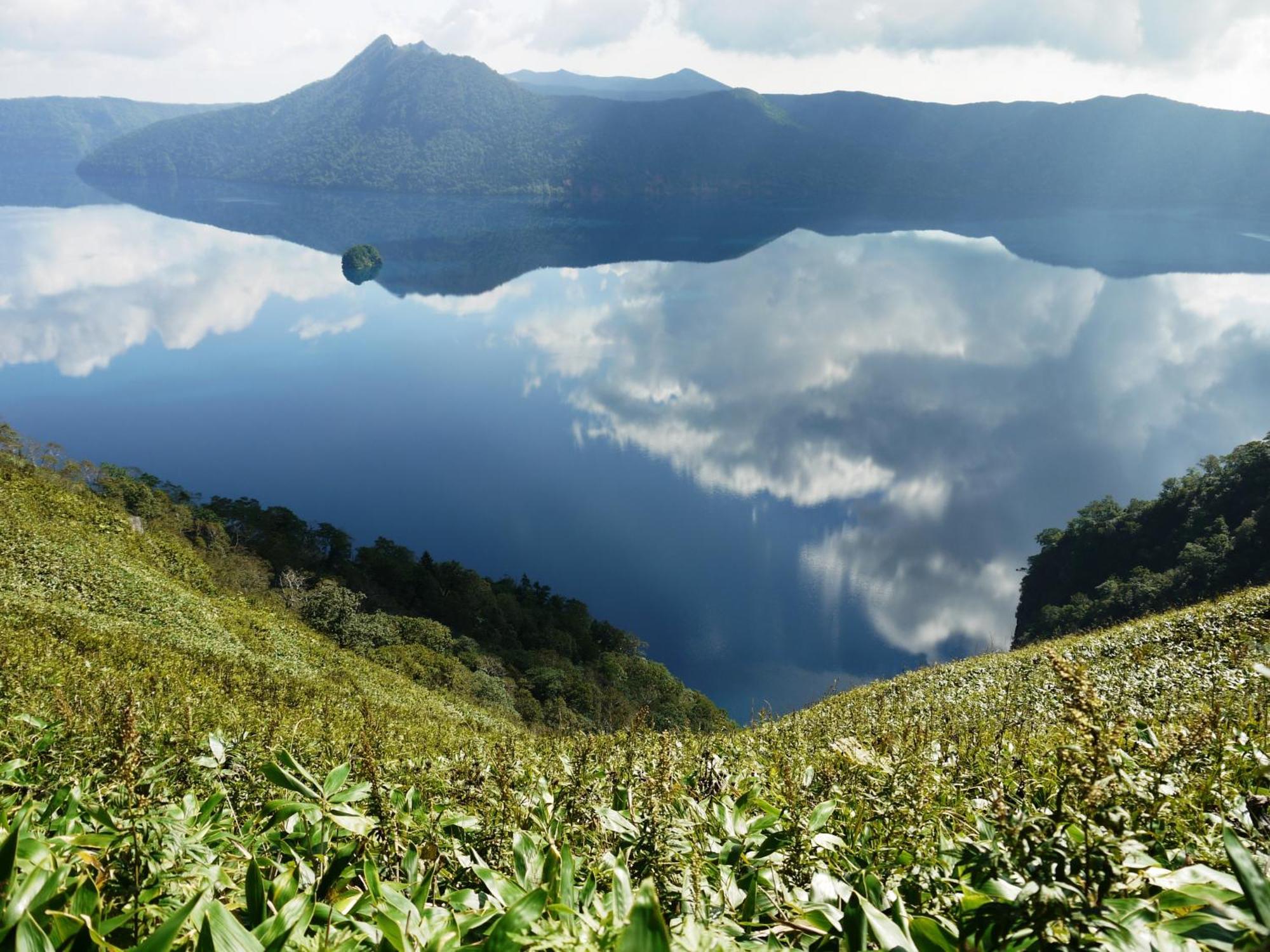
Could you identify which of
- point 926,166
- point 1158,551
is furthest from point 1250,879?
point 926,166

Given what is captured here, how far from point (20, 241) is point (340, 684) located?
16322cm

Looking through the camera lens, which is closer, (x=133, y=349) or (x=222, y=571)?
(x=222, y=571)

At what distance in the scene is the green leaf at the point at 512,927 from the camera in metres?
0.80

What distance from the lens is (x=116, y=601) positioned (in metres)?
16.3

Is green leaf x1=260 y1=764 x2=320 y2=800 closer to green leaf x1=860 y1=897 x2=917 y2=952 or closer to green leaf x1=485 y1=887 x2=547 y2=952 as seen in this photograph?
green leaf x1=485 y1=887 x2=547 y2=952

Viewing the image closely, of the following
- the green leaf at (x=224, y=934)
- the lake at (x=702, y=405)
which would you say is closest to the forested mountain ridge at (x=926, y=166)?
the lake at (x=702, y=405)

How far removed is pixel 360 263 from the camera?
106 metres

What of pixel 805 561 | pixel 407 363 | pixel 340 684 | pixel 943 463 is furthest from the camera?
pixel 407 363

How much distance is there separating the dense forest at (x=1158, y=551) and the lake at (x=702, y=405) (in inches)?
184

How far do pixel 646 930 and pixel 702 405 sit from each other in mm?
64976

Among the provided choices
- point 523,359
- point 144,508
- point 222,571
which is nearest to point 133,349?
point 523,359

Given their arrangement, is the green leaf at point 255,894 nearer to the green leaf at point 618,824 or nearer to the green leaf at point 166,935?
the green leaf at point 166,935

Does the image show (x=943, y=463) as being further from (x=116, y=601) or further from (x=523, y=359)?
(x=116, y=601)

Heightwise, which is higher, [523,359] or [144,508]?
[523,359]
